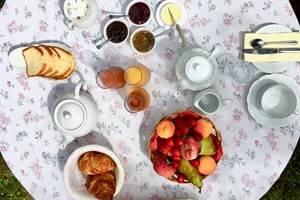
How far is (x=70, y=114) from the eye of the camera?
1.82 meters

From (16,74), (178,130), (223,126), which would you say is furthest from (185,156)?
(16,74)

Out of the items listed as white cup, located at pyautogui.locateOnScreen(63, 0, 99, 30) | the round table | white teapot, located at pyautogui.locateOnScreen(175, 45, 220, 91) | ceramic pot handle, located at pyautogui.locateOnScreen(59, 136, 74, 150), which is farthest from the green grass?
white teapot, located at pyautogui.locateOnScreen(175, 45, 220, 91)

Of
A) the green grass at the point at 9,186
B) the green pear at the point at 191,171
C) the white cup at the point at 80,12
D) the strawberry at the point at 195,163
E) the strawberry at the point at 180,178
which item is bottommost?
the green grass at the point at 9,186

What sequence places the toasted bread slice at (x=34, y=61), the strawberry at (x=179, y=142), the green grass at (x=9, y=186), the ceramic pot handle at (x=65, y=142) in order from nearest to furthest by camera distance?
the strawberry at (x=179, y=142)
the toasted bread slice at (x=34, y=61)
the ceramic pot handle at (x=65, y=142)
the green grass at (x=9, y=186)

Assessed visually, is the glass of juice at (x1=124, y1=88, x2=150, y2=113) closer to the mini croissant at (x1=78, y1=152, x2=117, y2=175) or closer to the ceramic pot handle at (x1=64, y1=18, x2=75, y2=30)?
the mini croissant at (x1=78, y1=152, x2=117, y2=175)

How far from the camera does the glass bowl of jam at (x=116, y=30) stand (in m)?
1.93

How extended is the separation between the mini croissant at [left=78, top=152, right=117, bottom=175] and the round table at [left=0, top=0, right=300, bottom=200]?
0.12 m

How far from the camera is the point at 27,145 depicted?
78.9 inches

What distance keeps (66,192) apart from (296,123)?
36.2 inches

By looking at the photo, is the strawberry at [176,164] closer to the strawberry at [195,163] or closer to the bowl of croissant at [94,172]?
the strawberry at [195,163]

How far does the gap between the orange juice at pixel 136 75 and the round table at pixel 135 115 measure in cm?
5

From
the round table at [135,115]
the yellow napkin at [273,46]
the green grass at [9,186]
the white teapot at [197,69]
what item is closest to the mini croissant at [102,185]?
the round table at [135,115]

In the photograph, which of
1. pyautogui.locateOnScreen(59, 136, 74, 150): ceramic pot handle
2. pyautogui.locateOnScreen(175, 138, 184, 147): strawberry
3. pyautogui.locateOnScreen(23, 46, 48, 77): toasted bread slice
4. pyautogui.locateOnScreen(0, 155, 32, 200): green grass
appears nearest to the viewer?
pyautogui.locateOnScreen(175, 138, 184, 147): strawberry

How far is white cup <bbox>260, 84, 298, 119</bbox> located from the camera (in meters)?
1.88
